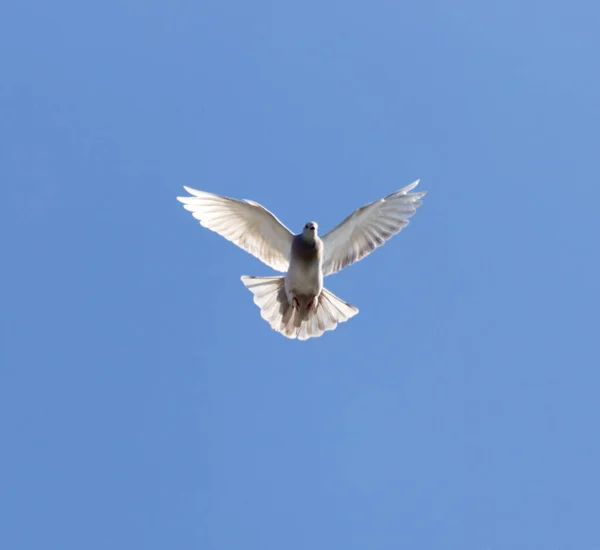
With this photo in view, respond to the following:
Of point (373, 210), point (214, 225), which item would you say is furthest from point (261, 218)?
point (373, 210)

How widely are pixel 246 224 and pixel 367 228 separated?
211 centimetres

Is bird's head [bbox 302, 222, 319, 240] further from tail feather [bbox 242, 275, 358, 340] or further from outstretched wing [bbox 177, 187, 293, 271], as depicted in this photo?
tail feather [bbox 242, 275, 358, 340]

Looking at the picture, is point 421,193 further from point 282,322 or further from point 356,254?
point 282,322

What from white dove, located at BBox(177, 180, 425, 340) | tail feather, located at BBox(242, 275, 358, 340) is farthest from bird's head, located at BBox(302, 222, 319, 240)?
tail feather, located at BBox(242, 275, 358, 340)

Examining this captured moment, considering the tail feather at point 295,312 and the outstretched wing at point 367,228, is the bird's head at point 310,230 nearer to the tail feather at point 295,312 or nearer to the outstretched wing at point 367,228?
the outstretched wing at point 367,228

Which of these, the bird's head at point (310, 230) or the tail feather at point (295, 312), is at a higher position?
the bird's head at point (310, 230)

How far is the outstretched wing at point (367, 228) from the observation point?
17.4m

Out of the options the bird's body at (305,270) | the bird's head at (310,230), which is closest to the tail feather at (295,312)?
the bird's body at (305,270)

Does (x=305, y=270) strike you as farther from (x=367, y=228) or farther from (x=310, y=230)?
(x=367, y=228)

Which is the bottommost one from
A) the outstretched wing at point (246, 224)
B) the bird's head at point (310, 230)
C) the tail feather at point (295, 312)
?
the tail feather at point (295, 312)

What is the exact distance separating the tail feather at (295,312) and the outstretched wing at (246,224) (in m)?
0.57

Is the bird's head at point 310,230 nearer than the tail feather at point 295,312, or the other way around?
the bird's head at point 310,230

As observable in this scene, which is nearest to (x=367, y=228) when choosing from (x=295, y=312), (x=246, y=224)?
(x=295, y=312)

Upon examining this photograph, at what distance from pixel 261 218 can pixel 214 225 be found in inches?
32.2
